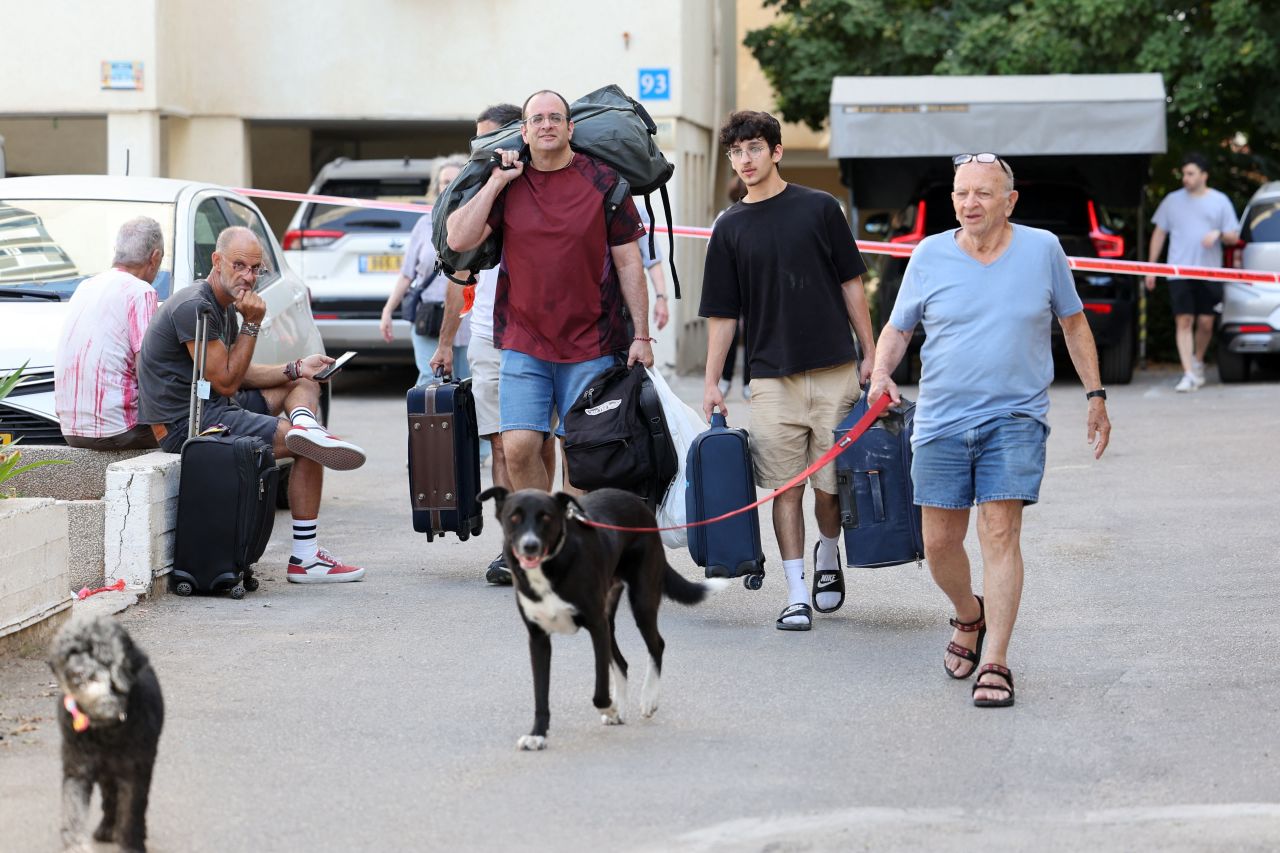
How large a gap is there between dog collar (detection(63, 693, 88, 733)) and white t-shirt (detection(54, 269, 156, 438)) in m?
4.34

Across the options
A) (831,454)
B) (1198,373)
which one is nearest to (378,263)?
(1198,373)

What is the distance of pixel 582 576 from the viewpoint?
5492 millimetres

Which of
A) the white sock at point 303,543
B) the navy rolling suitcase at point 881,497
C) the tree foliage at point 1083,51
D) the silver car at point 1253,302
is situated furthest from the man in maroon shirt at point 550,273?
the tree foliage at point 1083,51

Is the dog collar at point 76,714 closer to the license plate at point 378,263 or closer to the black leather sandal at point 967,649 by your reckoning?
the black leather sandal at point 967,649

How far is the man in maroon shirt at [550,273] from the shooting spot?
7.41 meters

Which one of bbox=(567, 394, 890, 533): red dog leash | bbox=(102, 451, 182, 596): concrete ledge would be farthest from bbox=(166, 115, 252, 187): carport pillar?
bbox=(567, 394, 890, 533): red dog leash

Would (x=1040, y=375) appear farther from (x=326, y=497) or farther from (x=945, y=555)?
(x=326, y=497)

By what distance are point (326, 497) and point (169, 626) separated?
3.81 metres

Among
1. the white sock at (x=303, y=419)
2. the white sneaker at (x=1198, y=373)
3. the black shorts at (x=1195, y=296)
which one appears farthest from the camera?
the white sneaker at (x=1198, y=373)

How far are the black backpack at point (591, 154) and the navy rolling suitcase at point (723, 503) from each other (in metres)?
0.92

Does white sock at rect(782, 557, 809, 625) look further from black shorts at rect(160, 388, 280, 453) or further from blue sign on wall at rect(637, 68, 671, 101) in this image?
blue sign on wall at rect(637, 68, 671, 101)

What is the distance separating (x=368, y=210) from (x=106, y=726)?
13046mm

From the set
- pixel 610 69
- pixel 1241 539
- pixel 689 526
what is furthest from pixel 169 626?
pixel 610 69

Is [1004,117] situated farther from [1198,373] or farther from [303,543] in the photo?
[303,543]
